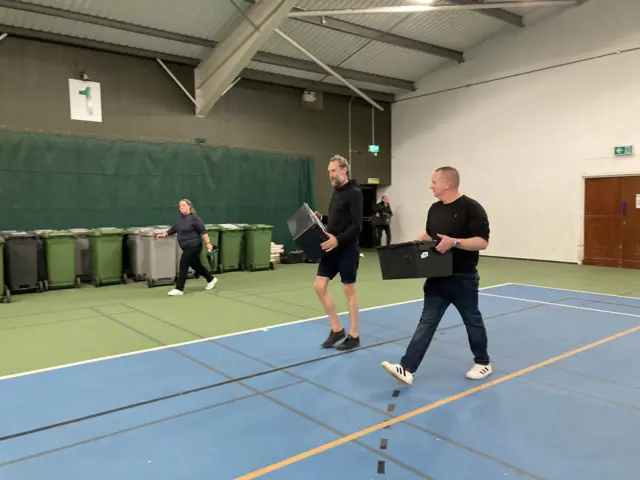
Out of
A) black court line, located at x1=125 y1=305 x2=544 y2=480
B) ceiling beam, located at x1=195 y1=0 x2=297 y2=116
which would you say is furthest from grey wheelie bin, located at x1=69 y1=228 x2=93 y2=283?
black court line, located at x1=125 y1=305 x2=544 y2=480

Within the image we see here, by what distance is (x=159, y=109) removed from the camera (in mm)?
12188

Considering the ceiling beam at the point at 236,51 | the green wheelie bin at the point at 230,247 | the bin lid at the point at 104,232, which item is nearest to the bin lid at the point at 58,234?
the bin lid at the point at 104,232

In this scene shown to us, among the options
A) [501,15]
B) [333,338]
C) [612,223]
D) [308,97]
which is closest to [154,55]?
[308,97]

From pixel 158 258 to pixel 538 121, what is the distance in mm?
10289

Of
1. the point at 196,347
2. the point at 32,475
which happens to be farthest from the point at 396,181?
the point at 32,475

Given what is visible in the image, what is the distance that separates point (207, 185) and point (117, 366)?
8561 mm

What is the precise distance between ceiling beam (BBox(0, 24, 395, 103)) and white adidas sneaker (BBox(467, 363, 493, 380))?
10621 mm

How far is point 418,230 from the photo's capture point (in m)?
16.7

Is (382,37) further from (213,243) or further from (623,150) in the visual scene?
(213,243)

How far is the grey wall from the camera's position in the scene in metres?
10.5

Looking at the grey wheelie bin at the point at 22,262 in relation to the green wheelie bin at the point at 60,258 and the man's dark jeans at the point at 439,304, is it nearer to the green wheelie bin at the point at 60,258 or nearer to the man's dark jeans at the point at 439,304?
the green wheelie bin at the point at 60,258

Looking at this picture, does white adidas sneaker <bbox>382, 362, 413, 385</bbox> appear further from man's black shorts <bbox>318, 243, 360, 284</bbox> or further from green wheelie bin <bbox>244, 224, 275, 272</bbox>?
green wheelie bin <bbox>244, 224, 275, 272</bbox>

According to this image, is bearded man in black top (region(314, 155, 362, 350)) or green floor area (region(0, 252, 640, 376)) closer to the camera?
bearded man in black top (region(314, 155, 362, 350))

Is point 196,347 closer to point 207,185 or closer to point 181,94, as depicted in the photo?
point 207,185
